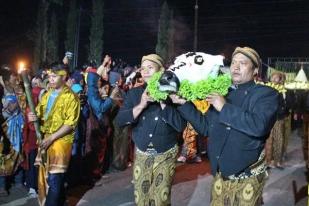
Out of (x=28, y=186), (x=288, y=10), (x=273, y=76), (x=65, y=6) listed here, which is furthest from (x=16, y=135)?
(x=288, y=10)

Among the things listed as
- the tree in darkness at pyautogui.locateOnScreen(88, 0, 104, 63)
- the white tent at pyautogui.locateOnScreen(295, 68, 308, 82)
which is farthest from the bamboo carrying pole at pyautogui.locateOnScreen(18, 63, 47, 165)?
the tree in darkness at pyautogui.locateOnScreen(88, 0, 104, 63)

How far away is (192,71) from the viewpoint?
3.97 meters

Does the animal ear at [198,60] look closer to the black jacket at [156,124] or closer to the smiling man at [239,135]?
the smiling man at [239,135]

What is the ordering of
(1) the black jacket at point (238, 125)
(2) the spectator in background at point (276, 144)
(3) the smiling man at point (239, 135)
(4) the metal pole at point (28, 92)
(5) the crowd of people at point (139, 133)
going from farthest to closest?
(2) the spectator in background at point (276, 144) < (4) the metal pole at point (28, 92) < (5) the crowd of people at point (139, 133) < (3) the smiling man at point (239, 135) < (1) the black jacket at point (238, 125)

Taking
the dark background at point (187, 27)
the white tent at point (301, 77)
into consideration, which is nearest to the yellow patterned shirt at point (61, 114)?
the white tent at point (301, 77)

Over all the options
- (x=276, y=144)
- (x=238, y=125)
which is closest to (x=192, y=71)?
(x=238, y=125)

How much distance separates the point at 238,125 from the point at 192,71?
61 cm

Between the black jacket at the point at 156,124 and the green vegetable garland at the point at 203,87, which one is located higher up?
the green vegetable garland at the point at 203,87

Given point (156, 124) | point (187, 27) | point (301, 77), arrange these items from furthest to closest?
point (187, 27) → point (301, 77) → point (156, 124)

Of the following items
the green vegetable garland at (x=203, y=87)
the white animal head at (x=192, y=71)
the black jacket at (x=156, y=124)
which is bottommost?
the black jacket at (x=156, y=124)

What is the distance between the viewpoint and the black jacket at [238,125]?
378 centimetres

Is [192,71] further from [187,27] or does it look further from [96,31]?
[187,27]

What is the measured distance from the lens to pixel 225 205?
13.8 feet

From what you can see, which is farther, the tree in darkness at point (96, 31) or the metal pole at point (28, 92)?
the tree in darkness at point (96, 31)
